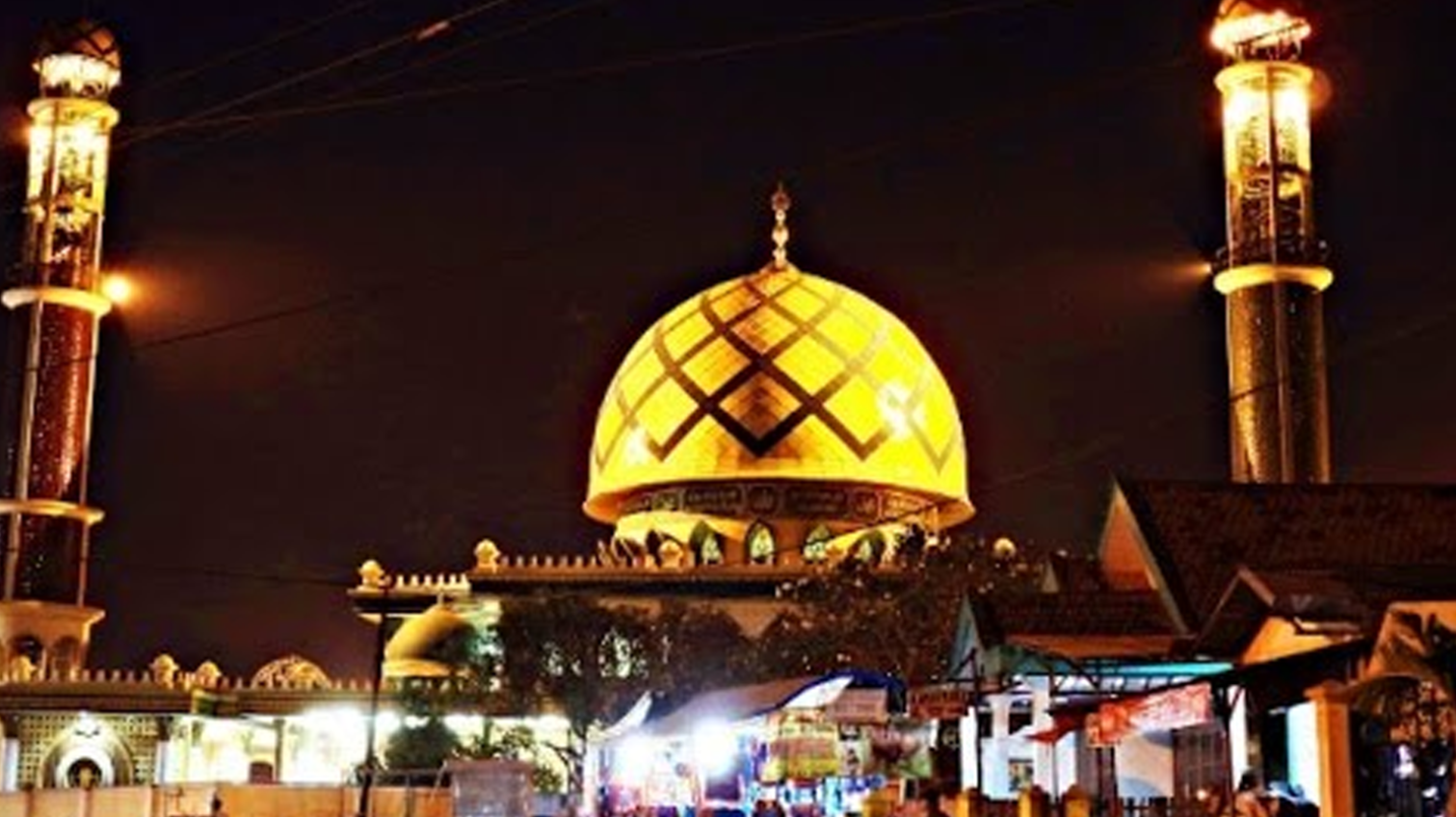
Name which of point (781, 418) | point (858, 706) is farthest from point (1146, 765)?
point (781, 418)

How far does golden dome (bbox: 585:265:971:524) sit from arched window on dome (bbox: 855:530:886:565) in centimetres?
131

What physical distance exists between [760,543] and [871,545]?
8.87 feet

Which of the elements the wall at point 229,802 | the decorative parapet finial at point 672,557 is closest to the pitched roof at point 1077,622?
the wall at point 229,802

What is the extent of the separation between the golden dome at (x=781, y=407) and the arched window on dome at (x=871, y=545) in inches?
51.4

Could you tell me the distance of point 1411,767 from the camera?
544 inches

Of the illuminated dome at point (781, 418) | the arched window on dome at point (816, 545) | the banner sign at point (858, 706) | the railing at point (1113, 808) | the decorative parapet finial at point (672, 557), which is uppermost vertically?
the illuminated dome at point (781, 418)

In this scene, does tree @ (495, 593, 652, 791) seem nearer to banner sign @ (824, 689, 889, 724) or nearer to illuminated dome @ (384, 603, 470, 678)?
illuminated dome @ (384, 603, 470, 678)

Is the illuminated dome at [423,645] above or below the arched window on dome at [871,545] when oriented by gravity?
below

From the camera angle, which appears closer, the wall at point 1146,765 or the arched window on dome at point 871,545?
the wall at point 1146,765

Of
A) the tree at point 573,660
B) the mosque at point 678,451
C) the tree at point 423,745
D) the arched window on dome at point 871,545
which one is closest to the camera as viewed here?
the tree at point 573,660

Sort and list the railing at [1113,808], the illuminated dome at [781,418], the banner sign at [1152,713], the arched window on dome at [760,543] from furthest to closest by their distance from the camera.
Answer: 1. the illuminated dome at [781,418]
2. the arched window on dome at [760,543]
3. the railing at [1113,808]
4. the banner sign at [1152,713]

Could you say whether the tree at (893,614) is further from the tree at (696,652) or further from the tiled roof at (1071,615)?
the tiled roof at (1071,615)

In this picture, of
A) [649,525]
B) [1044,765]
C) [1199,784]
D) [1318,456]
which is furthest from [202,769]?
[1199,784]

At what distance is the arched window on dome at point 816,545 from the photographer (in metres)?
48.2
